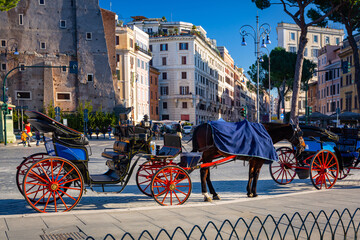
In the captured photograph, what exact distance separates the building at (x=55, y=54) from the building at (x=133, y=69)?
654cm

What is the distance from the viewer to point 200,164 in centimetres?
866

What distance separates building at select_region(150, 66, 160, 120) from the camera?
70375 millimetres

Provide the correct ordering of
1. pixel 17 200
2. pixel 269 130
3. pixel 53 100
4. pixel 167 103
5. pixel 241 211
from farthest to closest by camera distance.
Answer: pixel 167 103 → pixel 53 100 → pixel 269 130 → pixel 17 200 → pixel 241 211

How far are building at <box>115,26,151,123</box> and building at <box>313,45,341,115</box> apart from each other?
29620 millimetres

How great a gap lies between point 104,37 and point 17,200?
43.7 metres

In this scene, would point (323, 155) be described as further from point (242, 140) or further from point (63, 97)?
point (63, 97)

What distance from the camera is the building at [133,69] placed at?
2307 inches

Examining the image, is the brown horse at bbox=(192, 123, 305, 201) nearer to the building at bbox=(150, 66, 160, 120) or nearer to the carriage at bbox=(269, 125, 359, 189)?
the carriage at bbox=(269, 125, 359, 189)

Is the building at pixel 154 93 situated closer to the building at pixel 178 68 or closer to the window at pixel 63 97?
the building at pixel 178 68

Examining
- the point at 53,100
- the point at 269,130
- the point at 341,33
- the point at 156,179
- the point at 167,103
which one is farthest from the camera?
the point at 341,33

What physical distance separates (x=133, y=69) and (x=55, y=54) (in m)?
14.5

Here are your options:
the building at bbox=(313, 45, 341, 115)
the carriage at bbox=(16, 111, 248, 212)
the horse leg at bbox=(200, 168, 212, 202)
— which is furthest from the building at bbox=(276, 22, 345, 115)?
the carriage at bbox=(16, 111, 248, 212)

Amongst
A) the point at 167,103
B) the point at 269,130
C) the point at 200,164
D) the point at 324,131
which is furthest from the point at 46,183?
the point at 167,103

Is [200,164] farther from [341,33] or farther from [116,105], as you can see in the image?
[341,33]
